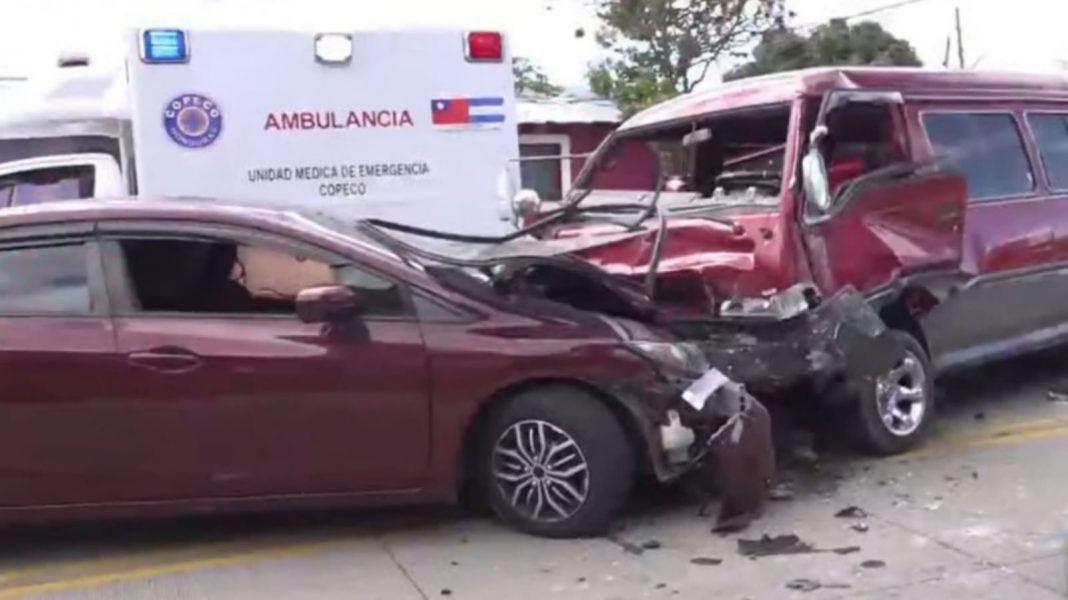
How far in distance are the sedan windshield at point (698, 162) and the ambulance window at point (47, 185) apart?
3.26m

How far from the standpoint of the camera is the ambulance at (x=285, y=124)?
861cm

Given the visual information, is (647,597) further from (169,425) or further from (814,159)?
(814,159)

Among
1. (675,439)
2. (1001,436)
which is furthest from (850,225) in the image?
(675,439)

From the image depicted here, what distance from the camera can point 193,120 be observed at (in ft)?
28.2

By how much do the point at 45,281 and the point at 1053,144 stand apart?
5.98m

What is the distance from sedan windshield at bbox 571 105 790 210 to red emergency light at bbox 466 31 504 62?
1.38 m

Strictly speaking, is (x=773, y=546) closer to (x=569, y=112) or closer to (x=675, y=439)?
(x=675, y=439)

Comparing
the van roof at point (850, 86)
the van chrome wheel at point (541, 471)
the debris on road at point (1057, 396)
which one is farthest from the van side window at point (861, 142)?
the van chrome wheel at point (541, 471)

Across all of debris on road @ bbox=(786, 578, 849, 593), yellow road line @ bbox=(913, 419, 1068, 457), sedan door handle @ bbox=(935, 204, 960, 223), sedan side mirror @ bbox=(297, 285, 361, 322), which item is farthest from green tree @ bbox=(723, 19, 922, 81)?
debris on road @ bbox=(786, 578, 849, 593)

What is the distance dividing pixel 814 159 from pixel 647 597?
2.64m

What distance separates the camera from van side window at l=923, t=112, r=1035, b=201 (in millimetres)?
7676

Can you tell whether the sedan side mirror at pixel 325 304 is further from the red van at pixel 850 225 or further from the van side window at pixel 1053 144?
the van side window at pixel 1053 144

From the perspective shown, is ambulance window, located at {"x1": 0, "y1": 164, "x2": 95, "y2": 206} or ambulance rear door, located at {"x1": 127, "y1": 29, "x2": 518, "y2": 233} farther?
ambulance window, located at {"x1": 0, "y1": 164, "x2": 95, "y2": 206}

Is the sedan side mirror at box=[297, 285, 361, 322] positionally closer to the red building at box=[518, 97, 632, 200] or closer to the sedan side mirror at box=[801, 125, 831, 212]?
the sedan side mirror at box=[801, 125, 831, 212]
